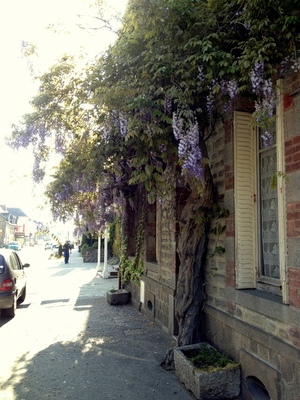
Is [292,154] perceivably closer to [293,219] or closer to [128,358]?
[293,219]

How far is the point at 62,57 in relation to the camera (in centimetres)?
Result: 606

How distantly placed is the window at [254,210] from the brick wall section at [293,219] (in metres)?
0.65

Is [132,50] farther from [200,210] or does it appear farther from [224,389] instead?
[224,389]

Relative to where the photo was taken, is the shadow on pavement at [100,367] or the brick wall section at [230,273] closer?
the shadow on pavement at [100,367]

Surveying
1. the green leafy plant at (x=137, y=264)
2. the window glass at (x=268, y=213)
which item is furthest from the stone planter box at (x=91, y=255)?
the window glass at (x=268, y=213)

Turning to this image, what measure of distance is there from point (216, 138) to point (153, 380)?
345 cm

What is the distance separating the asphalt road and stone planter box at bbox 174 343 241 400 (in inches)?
8.7

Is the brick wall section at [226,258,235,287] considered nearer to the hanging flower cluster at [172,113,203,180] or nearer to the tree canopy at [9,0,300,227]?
the tree canopy at [9,0,300,227]

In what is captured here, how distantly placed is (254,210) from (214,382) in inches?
82.1

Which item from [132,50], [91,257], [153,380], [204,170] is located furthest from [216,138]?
[91,257]

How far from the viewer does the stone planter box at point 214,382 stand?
12.2ft

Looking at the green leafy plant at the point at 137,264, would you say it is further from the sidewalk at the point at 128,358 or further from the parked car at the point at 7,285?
the parked car at the point at 7,285

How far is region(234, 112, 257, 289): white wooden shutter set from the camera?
13.7ft

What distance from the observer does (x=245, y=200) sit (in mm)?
4266
